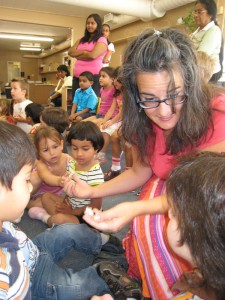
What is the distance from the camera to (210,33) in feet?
7.76

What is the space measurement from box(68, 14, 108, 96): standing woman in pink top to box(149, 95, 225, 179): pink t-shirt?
6.84 ft

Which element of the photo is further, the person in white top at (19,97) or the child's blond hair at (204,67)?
the person in white top at (19,97)

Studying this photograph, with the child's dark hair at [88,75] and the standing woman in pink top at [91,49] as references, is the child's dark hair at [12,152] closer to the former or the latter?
the standing woman in pink top at [91,49]

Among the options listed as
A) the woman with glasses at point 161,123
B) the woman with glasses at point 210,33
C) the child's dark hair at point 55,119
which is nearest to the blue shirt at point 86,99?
the child's dark hair at point 55,119

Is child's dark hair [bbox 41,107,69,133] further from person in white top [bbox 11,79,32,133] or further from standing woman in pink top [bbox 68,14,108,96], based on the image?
standing woman in pink top [bbox 68,14,108,96]

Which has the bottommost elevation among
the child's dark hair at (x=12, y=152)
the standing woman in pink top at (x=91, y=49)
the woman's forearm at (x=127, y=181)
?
the woman's forearm at (x=127, y=181)

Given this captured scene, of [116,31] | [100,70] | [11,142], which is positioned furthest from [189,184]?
[116,31]

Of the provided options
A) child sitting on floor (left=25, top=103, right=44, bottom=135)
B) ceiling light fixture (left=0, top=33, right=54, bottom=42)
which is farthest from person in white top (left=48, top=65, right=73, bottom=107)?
ceiling light fixture (left=0, top=33, right=54, bottom=42)

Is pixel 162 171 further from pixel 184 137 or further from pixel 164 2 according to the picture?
pixel 164 2

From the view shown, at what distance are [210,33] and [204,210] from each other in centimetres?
221

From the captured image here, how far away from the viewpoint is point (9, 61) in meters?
13.5

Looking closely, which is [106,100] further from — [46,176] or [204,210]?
[204,210]

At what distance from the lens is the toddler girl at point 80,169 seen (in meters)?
1.58

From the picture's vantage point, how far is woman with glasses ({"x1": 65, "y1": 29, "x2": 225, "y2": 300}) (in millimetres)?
891
